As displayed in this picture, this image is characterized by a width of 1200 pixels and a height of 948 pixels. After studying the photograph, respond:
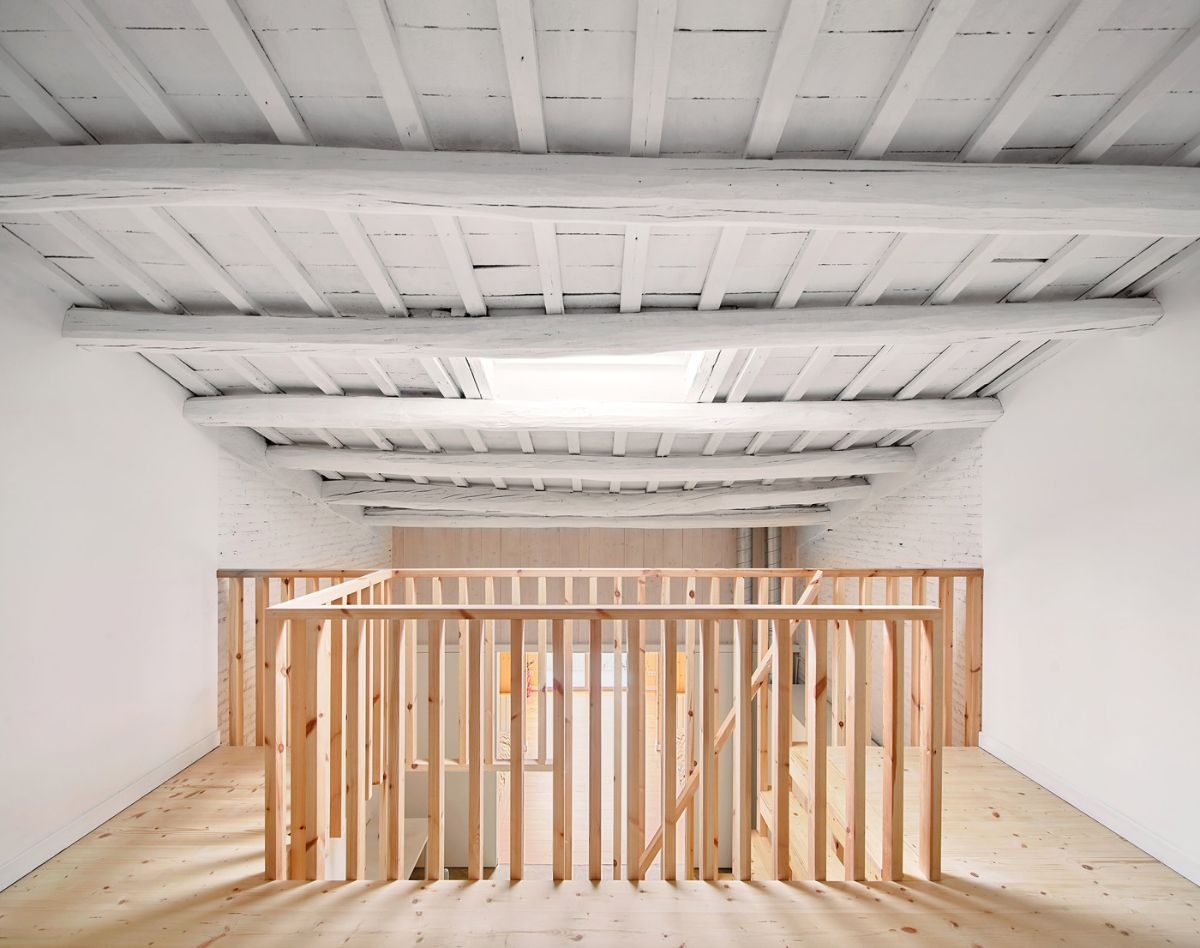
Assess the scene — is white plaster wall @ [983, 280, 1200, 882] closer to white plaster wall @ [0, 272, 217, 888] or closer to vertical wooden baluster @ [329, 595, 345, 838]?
vertical wooden baluster @ [329, 595, 345, 838]

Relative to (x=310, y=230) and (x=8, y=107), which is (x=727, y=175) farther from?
(x=8, y=107)

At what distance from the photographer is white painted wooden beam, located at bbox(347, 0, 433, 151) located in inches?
65.3

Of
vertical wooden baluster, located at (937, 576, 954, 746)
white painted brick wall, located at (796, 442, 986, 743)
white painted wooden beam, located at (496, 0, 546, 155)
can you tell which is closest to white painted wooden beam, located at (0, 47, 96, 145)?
white painted wooden beam, located at (496, 0, 546, 155)

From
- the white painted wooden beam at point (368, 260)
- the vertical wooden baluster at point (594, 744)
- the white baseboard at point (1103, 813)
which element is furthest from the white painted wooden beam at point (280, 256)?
the white baseboard at point (1103, 813)

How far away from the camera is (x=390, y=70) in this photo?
181 centimetres

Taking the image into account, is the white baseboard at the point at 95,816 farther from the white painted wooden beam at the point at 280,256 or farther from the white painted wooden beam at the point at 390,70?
the white painted wooden beam at the point at 390,70

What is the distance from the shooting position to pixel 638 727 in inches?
95.2

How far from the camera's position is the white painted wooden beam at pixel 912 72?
166cm

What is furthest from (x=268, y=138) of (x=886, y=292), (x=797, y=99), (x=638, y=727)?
(x=886, y=292)

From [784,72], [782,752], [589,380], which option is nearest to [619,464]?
[589,380]

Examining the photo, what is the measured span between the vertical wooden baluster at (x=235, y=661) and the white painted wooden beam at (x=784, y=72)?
353 centimetres

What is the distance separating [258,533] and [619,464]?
7.81 ft

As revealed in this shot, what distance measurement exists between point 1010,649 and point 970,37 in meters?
3.02

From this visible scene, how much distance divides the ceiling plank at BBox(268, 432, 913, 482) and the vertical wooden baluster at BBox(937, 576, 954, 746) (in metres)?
0.99
